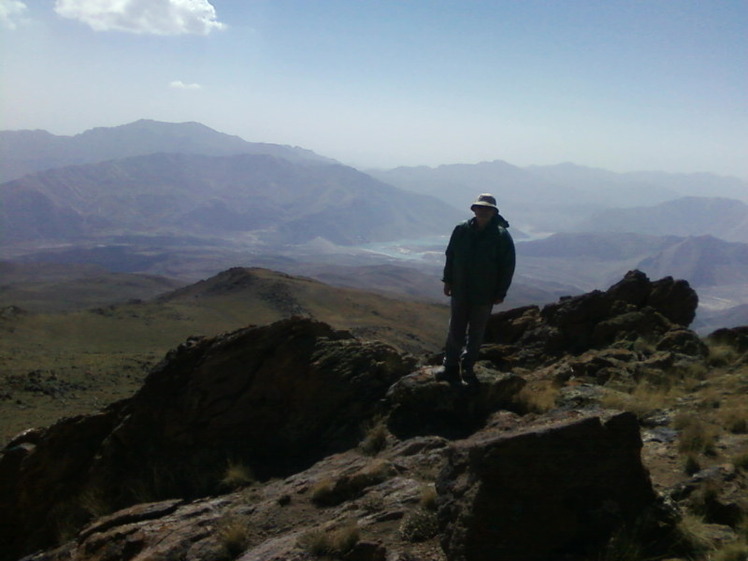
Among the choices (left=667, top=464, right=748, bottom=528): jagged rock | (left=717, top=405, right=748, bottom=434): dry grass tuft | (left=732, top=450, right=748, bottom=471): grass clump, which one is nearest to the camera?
(left=667, top=464, right=748, bottom=528): jagged rock

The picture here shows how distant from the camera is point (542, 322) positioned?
532 inches

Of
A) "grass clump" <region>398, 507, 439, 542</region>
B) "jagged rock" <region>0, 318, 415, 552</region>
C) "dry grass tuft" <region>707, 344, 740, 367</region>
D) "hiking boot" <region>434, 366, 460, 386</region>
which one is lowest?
"jagged rock" <region>0, 318, 415, 552</region>

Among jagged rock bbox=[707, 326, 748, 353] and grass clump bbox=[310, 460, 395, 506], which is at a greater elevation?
jagged rock bbox=[707, 326, 748, 353]

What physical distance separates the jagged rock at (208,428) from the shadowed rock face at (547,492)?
362 cm

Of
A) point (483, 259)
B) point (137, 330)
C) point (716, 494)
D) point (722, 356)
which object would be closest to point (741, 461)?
point (716, 494)

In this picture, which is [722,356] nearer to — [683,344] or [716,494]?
[683,344]

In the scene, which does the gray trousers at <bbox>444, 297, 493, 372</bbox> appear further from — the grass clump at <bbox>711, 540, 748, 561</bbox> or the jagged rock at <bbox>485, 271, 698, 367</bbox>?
the grass clump at <bbox>711, 540, 748, 561</bbox>

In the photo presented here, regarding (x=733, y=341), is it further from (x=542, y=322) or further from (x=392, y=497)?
(x=392, y=497)

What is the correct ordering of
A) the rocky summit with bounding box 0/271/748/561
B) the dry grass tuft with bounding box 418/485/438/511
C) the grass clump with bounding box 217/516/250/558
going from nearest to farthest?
1. the rocky summit with bounding box 0/271/748/561
2. the dry grass tuft with bounding box 418/485/438/511
3. the grass clump with bounding box 217/516/250/558

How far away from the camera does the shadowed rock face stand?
185 inches

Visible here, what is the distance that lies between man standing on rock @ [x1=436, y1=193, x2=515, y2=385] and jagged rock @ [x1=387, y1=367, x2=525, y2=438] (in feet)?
0.83

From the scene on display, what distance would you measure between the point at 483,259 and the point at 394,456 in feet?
9.33

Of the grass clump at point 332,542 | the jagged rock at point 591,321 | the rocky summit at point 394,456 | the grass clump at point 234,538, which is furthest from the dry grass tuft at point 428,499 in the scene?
the jagged rock at point 591,321

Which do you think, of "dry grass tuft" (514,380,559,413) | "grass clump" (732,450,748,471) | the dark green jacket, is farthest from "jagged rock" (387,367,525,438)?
"grass clump" (732,450,748,471)
